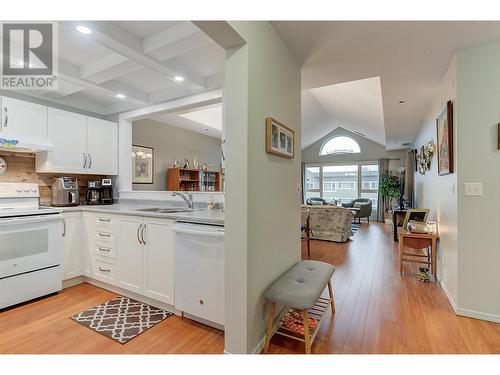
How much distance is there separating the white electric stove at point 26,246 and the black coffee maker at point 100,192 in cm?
80

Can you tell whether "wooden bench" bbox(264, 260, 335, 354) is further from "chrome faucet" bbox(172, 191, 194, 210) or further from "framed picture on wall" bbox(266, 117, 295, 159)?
"chrome faucet" bbox(172, 191, 194, 210)

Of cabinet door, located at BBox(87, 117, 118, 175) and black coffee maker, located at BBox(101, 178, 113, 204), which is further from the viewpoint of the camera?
black coffee maker, located at BBox(101, 178, 113, 204)

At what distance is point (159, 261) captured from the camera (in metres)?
2.24

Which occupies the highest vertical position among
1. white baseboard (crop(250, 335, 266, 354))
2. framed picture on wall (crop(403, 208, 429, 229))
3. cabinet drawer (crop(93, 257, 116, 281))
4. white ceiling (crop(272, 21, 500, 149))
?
white ceiling (crop(272, 21, 500, 149))

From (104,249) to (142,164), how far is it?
2.74 metres

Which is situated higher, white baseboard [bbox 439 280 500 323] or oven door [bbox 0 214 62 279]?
oven door [bbox 0 214 62 279]

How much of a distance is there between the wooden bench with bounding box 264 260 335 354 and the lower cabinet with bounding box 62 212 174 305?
36.7 inches

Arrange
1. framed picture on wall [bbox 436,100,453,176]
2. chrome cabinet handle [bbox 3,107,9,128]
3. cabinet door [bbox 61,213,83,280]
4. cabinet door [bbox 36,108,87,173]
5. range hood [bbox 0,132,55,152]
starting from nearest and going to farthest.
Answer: framed picture on wall [bbox 436,100,453,176] → range hood [bbox 0,132,55,152] → chrome cabinet handle [bbox 3,107,9,128] → cabinet door [bbox 61,213,83,280] → cabinet door [bbox 36,108,87,173]

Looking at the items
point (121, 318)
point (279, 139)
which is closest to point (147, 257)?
point (121, 318)

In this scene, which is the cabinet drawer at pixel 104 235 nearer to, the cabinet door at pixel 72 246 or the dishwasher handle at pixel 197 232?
the cabinet door at pixel 72 246

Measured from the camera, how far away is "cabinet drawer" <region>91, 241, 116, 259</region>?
2621 millimetres

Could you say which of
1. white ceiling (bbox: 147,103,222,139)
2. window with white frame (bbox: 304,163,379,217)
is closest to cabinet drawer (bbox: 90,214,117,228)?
white ceiling (bbox: 147,103,222,139)
